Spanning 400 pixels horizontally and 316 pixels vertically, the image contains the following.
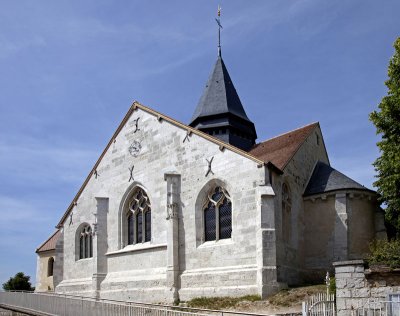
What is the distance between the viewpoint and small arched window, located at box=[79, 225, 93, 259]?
89.5 ft

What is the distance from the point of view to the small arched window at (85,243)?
1074 inches

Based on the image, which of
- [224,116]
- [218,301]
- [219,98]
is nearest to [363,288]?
[218,301]

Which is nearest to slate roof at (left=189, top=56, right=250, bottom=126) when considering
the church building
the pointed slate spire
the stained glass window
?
the pointed slate spire

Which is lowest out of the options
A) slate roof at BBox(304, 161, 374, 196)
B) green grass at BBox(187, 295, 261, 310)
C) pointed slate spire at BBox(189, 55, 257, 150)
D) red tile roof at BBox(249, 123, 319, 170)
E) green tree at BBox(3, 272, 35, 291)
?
green tree at BBox(3, 272, 35, 291)

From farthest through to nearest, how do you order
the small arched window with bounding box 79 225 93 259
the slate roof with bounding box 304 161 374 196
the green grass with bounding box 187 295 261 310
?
1. the small arched window with bounding box 79 225 93 259
2. the slate roof with bounding box 304 161 374 196
3. the green grass with bounding box 187 295 261 310

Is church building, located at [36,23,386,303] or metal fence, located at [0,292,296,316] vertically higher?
church building, located at [36,23,386,303]

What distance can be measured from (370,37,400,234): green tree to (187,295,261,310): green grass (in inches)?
258

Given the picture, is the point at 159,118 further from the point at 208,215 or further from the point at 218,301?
the point at 218,301

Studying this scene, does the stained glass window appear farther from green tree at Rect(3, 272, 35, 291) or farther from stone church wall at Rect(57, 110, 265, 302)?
green tree at Rect(3, 272, 35, 291)

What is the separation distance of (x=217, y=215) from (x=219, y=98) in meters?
10.5

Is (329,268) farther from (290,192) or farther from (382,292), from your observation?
(382,292)

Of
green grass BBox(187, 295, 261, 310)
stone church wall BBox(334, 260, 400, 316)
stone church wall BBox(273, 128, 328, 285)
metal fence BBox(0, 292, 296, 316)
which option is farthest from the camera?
stone church wall BBox(273, 128, 328, 285)

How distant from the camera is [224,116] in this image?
2833cm

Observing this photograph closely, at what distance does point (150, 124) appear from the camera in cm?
2452
